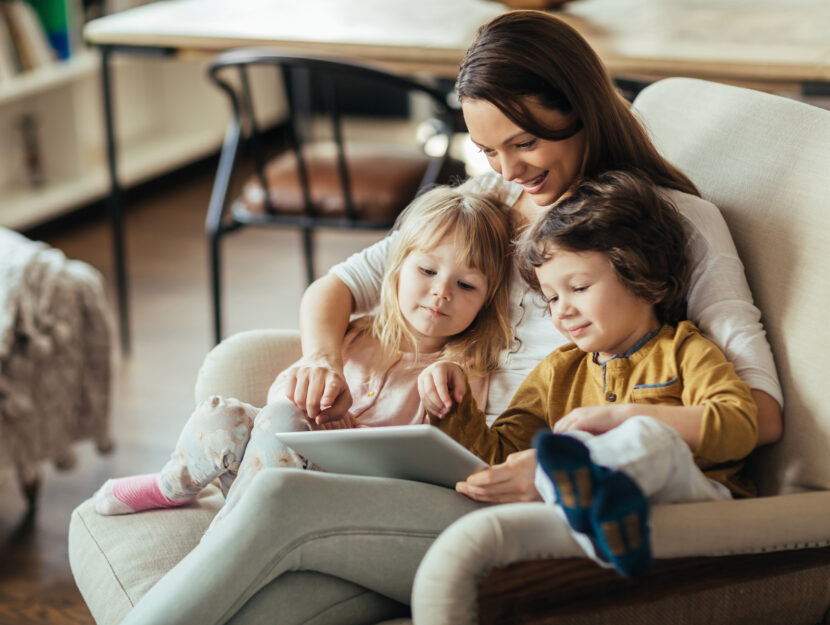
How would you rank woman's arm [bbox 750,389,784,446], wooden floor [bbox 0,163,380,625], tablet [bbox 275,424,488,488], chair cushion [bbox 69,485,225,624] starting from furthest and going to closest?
1. wooden floor [bbox 0,163,380,625]
2. chair cushion [bbox 69,485,225,624]
3. woman's arm [bbox 750,389,784,446]
4. tablet [bbox 275,424,488,488]

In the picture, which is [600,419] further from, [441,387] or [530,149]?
[530,149]

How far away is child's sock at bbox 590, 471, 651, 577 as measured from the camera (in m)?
0.97

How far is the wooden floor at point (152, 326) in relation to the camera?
2.10 meters

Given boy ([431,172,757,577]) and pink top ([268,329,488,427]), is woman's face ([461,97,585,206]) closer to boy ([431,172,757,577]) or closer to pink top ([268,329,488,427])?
boy ([431,172,757,577])

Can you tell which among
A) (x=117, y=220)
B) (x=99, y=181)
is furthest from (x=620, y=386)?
(x=99, y=181)

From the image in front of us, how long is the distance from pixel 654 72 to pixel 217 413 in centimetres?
146

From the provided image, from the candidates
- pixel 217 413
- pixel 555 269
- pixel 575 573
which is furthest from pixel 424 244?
pixel 575 573

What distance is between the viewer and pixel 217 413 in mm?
1365

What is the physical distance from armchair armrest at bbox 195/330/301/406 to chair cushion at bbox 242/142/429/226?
3.23 feet

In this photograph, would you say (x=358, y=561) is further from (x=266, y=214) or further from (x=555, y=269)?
(x=266, y=214)

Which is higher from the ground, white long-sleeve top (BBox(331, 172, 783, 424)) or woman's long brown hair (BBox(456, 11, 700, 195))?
woman's long brown hair (BBox(456, 11, 700, 195))

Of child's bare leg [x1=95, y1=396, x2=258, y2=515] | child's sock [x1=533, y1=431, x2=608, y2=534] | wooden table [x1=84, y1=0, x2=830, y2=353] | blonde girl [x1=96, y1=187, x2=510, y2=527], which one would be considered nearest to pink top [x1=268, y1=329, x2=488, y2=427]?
blonde girl [x1=96, y1=187, x2=510, y2=527]

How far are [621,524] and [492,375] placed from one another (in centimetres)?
54

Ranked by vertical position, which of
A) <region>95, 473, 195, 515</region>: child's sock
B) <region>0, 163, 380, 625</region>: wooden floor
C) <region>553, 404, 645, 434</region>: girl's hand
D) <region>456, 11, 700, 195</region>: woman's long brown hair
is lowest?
<region>0, 163, 380, 625</region>: wooden floor
